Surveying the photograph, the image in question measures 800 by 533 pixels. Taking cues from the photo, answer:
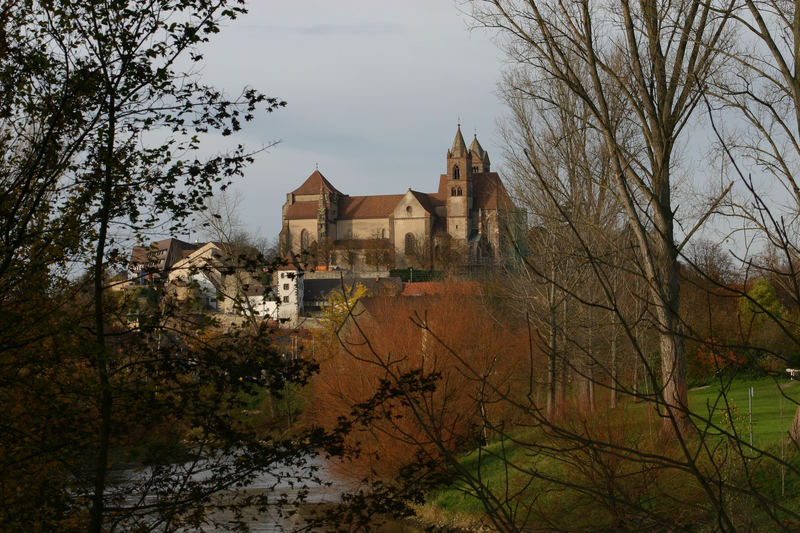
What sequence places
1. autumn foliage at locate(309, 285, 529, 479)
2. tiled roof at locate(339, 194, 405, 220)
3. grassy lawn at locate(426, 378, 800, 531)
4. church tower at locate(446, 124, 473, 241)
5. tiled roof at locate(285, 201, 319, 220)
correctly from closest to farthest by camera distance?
grassy lawn at locate(426, 378, 800, 531), autumn foliage at locate(309, 285, 529, 479), church tower at locate(446, 124, 473, 241), tiled roof at locate(339, 194, 405, 220), tiled roof at locate(285, 201, 319, 220)

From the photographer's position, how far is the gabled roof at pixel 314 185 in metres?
108

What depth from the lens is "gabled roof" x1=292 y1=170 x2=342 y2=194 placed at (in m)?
108

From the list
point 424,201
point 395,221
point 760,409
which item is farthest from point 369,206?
point 760,409

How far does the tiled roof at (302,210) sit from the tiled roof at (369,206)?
348 cm

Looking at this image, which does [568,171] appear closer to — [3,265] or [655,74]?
[655,74]

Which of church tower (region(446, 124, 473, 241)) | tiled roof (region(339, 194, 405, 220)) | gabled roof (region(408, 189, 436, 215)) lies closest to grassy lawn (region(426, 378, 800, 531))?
church tower (region(446, 124, 473, 241))

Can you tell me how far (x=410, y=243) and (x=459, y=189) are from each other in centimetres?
939

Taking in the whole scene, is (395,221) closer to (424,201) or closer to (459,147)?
(424,201)

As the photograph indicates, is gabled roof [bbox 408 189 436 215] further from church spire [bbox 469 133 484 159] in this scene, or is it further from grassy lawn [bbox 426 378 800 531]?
grassy lawn [bbox 426 378 800 531]

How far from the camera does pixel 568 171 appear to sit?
19906 mm

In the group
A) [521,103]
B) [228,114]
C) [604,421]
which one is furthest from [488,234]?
[228,114]

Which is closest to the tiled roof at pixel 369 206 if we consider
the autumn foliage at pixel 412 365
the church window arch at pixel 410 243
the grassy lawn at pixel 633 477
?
the church window arch at pixel 410 243

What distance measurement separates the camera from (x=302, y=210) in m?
106

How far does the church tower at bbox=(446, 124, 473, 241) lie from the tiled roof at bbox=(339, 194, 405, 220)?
711 cm
